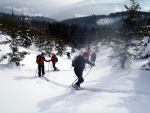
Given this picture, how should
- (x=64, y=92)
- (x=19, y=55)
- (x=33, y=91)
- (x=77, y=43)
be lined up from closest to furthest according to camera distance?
(x=33, y=91) < (x=64, y=92) < (x=19, y=55) < (x=77, y=43)

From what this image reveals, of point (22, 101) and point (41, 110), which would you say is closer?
point (41, 110)

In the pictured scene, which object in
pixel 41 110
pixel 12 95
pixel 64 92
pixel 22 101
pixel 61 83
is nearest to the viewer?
pixel 41 110

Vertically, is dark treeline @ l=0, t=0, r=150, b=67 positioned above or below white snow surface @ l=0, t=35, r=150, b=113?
above

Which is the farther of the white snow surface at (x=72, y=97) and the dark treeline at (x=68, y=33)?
the dark treeline at (x=68, y=33)

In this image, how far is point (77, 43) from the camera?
320 feet

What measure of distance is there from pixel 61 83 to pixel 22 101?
425cm

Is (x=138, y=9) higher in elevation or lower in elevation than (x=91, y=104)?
higher

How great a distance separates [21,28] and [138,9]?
29770 millimetres

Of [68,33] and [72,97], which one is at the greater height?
[68,33]

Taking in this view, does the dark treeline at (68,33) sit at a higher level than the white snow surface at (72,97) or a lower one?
higher

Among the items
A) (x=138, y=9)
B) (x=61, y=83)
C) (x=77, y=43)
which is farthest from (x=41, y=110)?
(x=77, y=43)

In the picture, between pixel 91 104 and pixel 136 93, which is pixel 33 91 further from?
pixel 136 93

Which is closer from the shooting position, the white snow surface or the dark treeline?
the white snow surface

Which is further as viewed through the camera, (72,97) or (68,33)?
(68,33)
